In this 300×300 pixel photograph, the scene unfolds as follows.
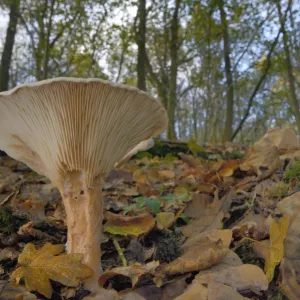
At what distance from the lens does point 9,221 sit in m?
1.64

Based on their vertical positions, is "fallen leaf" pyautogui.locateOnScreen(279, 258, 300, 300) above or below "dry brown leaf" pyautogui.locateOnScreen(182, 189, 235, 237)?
below

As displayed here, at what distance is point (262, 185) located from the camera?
2.11m

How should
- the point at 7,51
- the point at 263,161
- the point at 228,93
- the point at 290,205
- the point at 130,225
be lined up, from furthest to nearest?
the point at 228,93, the point at 7,51, the point at 263,161, the point at 130,225, the point at 290,205

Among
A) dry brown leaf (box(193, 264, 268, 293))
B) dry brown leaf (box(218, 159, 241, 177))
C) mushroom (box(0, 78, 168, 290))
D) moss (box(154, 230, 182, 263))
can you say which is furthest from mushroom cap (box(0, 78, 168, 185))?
dry brown leaf (box(218, 159, 241, 177))

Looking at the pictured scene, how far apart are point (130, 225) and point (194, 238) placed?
36cm

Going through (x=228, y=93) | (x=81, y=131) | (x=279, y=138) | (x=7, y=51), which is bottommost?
A: (x=81, y=131)

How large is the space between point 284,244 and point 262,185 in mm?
856

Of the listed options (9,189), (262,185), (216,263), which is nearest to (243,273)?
(216,263)

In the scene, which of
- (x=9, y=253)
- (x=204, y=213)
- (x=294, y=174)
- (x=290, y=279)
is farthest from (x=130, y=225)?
(x=294, y=174)

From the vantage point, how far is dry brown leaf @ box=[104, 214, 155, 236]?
1.59 meters

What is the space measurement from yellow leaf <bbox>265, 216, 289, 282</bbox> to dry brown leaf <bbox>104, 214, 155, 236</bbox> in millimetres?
611

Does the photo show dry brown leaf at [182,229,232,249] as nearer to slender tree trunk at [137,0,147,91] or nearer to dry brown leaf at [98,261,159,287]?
dry brown leaf at [98,261,159,287]

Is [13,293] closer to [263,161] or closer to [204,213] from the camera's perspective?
[204,213]

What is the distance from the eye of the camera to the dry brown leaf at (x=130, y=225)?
1594 mm
